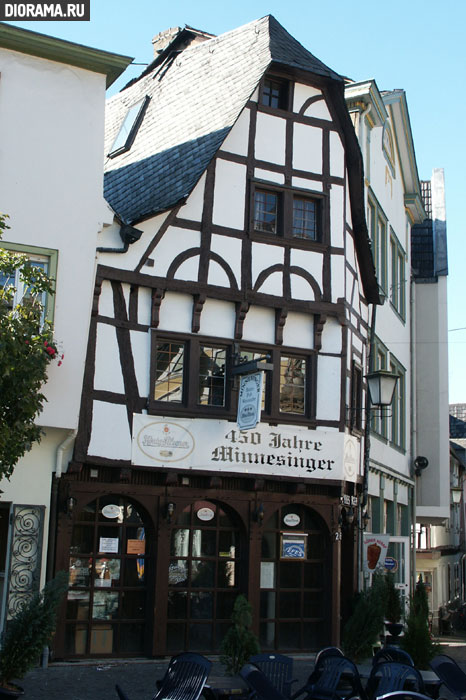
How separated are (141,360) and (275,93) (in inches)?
237

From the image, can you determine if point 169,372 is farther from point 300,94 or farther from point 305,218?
point 300,94

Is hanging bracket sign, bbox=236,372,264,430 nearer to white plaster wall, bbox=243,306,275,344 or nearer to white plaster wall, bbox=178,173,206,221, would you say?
white plaster wall, bbox=243,306,275,344

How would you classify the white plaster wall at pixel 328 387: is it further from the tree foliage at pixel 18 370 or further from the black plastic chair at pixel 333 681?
the tree foliage at pixel 18 370

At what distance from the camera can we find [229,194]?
17797 mm

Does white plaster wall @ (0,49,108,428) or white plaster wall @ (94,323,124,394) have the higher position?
white plaster wall @ (0,49,108,428)

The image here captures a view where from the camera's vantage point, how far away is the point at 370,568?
765 inches

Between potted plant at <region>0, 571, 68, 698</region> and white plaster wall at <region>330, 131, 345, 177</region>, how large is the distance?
1115cm

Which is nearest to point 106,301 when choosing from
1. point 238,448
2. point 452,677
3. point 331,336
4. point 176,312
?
point 176,312

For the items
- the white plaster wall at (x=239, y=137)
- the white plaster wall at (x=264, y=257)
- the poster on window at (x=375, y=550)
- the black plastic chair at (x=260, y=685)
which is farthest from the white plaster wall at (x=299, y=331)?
the black plastic chair at (x=260, y=685)

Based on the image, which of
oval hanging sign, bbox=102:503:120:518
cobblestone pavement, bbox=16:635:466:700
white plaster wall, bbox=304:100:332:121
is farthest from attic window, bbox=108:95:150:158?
cobblestone pavement, bbox=16:635:466:700

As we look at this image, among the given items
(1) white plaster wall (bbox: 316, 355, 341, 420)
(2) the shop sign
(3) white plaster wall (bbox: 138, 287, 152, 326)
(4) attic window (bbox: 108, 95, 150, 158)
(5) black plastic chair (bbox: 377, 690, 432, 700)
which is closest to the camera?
(5) black plastic chair (bbox: 377, 690, 432, 700)

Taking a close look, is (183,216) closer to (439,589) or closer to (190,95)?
(190,95)

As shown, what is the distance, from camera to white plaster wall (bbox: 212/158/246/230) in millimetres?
17641

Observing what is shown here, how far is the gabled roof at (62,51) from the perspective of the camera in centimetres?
1505
